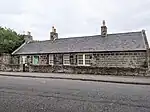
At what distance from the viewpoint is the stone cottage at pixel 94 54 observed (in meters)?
22.1

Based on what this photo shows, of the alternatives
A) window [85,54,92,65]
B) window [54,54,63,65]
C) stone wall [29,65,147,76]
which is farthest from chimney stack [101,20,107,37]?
stone wall [29,65,147,76]

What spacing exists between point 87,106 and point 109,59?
1863 cm

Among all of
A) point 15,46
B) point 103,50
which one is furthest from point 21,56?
point 103,50

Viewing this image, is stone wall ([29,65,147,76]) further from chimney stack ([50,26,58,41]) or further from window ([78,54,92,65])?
chimney stack ([50,26,58,41])

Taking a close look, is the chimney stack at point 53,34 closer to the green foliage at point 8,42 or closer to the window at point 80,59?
the green foliage at point 8,42

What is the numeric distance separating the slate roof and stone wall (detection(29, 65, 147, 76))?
4.45 m

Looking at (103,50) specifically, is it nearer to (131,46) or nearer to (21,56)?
(131,46)

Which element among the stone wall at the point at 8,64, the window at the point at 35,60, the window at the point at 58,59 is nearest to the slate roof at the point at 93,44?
the window at the point at 58,59

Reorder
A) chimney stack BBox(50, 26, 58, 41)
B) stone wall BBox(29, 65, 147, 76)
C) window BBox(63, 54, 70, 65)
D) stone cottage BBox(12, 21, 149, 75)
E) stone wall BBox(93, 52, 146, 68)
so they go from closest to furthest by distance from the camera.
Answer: stone wall BBox(29, 65, 147, 76) < stone cottage BBox(12, 21, 149, 75) < stone wall BBox(93, 52, 146, 68) < window BBox(63, 54, 70, 65) < chimney stack BBox(50, 26, 58, 41)

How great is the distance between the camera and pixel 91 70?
69.8 ft

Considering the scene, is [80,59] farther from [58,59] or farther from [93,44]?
[58,59]

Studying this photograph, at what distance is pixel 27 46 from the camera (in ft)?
112

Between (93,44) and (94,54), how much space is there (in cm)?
252

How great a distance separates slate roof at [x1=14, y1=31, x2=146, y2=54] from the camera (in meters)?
24.8
